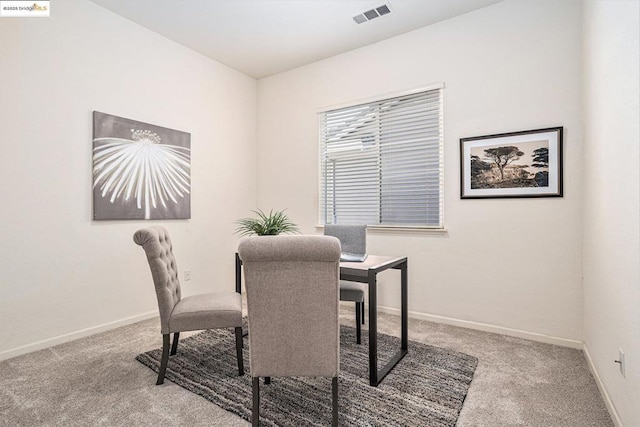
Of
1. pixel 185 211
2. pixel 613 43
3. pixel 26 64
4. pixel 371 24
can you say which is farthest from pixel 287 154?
pixel 613 43

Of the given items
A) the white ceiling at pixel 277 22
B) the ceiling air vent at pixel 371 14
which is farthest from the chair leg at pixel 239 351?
the ceiling air vent at pixel 371 14

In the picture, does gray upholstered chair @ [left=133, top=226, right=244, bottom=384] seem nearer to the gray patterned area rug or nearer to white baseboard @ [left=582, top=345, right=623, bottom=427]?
the gray patterned area rug

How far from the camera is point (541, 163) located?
8.69 ft

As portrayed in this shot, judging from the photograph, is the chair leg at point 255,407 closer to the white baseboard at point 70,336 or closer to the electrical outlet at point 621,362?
the electrical outlet at point 621,362

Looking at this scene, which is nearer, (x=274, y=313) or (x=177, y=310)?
(x=274, y=313)

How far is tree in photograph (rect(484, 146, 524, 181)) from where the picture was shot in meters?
2.75

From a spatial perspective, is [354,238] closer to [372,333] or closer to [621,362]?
[372,333]

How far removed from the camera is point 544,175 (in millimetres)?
2639

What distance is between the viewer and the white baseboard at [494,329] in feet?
8.36

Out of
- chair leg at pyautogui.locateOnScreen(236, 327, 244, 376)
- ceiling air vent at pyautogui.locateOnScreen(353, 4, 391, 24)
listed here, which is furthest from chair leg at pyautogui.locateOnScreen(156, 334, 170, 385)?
ceiling air vent at pyautogui.locateOnScreen(353, 4, 391, 24)

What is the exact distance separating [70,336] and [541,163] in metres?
4.15

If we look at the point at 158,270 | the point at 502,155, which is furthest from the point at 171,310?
the point at 502,155

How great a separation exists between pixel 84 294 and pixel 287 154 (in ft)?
8.58

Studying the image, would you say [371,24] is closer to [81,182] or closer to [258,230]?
[258,230]
